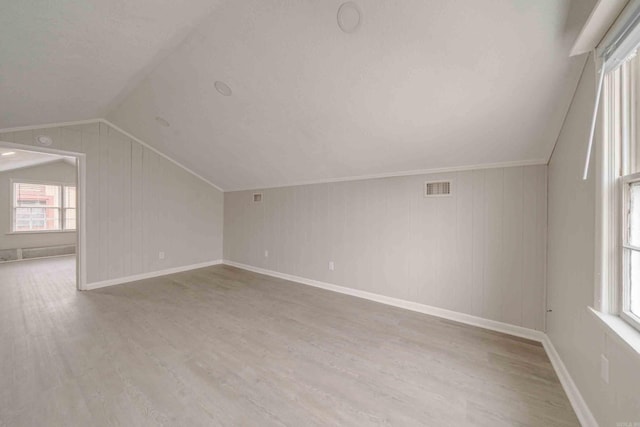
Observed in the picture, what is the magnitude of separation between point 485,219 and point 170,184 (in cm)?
537

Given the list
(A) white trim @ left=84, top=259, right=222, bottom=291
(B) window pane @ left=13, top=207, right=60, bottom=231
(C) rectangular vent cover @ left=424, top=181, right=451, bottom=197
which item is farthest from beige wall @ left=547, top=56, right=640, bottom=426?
(B) window pane @ left=13, top=207, right=60, bottom=231

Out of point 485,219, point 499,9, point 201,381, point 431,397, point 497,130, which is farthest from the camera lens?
point 485,219

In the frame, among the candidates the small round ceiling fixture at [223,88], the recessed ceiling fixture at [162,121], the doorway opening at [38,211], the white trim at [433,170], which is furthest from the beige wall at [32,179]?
the small round ceiling fixture at [223,88]

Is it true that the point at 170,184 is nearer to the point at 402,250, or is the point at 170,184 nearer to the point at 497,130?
the point at 402,250

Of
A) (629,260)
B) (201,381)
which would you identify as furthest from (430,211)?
(201,381)

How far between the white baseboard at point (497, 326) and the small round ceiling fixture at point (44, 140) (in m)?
3.87

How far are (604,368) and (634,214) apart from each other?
2.54ft

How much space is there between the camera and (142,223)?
14.5 feet

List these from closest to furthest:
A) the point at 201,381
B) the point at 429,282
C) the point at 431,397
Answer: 1. the point at 431,397
2. the point at 201,381
3. the point at 429,282

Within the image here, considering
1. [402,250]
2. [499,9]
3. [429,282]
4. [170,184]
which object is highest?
[499,9]

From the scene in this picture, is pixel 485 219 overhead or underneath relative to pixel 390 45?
underneath

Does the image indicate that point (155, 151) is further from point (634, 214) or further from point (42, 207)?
point (634, 214)

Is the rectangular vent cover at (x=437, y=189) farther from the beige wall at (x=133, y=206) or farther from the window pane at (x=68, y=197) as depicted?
the window pane at (x=68, y=197)

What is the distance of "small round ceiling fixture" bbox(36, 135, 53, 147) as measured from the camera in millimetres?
3332
